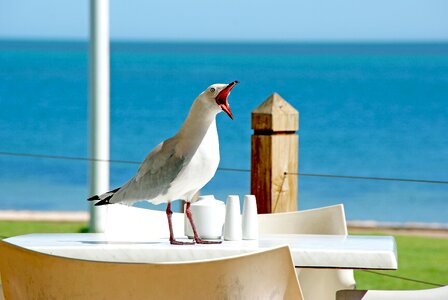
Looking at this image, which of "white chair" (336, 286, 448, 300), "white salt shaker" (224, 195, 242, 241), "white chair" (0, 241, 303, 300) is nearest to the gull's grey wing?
"white salt shaker" (224, 195, 242, 241)

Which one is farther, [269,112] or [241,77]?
[241,77]

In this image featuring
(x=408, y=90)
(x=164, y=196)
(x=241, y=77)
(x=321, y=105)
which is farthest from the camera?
(x=241, y=77)

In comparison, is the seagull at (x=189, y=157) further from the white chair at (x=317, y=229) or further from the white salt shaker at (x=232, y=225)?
the white chair at (x=317, y=229)

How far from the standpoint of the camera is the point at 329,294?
11.6ft

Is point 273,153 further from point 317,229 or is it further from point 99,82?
point 99,82

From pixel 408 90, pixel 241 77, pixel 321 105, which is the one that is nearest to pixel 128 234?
pixel 321 105

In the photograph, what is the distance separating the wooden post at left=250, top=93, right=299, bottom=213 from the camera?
14.8 feet

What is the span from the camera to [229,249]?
3.04m

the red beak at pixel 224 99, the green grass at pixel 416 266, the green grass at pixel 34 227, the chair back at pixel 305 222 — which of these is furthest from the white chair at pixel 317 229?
the green grass at pixel 34 227

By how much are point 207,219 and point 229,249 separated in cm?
25

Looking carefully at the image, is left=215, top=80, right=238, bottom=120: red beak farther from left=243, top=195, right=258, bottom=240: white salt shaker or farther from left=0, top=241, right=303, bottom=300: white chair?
left=0, top=241, right=303, bottom=300: white chair

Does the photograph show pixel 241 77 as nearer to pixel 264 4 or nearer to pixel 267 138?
pixel 264 4

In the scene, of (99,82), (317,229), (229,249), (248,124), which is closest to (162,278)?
(229,249)

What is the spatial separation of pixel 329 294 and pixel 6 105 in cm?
3684
